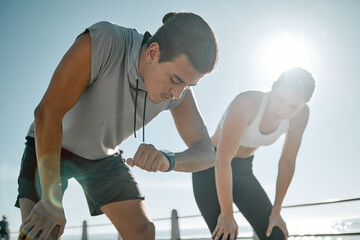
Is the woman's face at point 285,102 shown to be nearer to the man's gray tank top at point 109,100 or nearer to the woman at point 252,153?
the woman at point 252,153

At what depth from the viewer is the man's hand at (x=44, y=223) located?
4.36 feet

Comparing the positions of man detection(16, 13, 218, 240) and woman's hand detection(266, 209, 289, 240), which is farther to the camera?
woman's hand detection(266, 209, 289, 240)

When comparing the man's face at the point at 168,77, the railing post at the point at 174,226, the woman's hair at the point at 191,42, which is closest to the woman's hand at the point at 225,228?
the man's face at the point at 168,77

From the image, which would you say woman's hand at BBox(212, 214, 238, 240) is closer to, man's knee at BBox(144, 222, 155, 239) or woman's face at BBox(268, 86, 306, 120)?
man's knee at BBox(144, 222, 155, 239)

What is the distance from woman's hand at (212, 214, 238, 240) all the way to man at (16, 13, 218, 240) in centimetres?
66

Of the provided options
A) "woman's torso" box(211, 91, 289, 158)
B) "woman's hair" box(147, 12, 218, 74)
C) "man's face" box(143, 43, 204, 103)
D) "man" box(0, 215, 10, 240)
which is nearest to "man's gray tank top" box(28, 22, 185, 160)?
"man's face" box(143, 43, 204, 103)

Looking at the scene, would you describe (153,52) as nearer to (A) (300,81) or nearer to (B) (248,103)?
(B) (248,103)

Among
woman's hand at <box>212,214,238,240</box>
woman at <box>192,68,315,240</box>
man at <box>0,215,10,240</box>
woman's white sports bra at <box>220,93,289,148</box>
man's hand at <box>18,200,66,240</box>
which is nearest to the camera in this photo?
man's hand at <box>18,200,66,240</box>

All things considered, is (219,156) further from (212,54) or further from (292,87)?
(212,54)

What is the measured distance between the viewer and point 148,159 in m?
1.78

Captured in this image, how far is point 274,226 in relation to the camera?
291 centimetres

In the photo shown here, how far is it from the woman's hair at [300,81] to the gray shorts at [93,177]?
1.40 m

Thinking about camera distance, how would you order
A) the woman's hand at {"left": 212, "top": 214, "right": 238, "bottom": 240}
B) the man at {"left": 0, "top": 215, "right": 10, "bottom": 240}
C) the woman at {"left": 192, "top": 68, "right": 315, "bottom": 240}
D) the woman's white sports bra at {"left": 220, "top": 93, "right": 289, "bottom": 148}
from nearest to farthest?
the woman's hand at {"left": 212, "top": 214, "right": 238, "bottom": 240}
the woman at {"left": 192, "top": 68, "right": 315, "bottom": 240}
the woman's white sports bra at {"left": 220, "top": 93, "right": 289, "bottom": 148}
the man at {"left": 0, "top": 215, "right": 10, "bottom": 240}

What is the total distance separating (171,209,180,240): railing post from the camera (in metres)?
7.33
